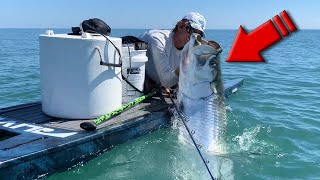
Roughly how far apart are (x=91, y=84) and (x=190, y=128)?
1266 mm

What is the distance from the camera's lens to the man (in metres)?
5.75

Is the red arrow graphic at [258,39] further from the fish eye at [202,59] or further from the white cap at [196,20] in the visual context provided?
the fish eye at [202,59]

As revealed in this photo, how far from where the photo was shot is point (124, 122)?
198 inches

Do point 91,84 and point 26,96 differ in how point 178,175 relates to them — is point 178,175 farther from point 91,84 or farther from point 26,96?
point 26,96

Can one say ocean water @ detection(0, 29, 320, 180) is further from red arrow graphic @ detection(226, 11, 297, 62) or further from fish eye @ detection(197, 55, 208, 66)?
fish eye @ detection(197, 55, 208, 66)

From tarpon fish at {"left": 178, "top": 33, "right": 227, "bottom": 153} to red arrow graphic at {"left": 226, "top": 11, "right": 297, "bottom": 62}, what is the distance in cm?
108

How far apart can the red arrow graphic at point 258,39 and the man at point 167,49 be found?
1.80 feet

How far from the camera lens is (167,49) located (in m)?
6.11

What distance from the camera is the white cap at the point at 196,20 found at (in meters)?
5.70

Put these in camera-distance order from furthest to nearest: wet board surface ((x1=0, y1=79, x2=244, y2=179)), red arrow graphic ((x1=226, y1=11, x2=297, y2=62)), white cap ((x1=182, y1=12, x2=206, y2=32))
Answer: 1. white cap ((x1=182, y1=12, x2=206, y2=32))
2. red arrow graphic ((x1=226, y1=11, x2=297, y2=62))
3. wet board surface ((x1=0, y1=79, x2=244, y2=179))

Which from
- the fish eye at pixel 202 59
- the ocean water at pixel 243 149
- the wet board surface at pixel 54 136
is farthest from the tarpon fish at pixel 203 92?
the wet board surface at pixel 54 136

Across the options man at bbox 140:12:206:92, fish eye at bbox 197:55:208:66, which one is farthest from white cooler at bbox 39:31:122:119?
fish eye at bbox 197:55:208:66

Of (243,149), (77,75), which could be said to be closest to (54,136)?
(77,75)

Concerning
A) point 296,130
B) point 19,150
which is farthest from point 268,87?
point 19,150
